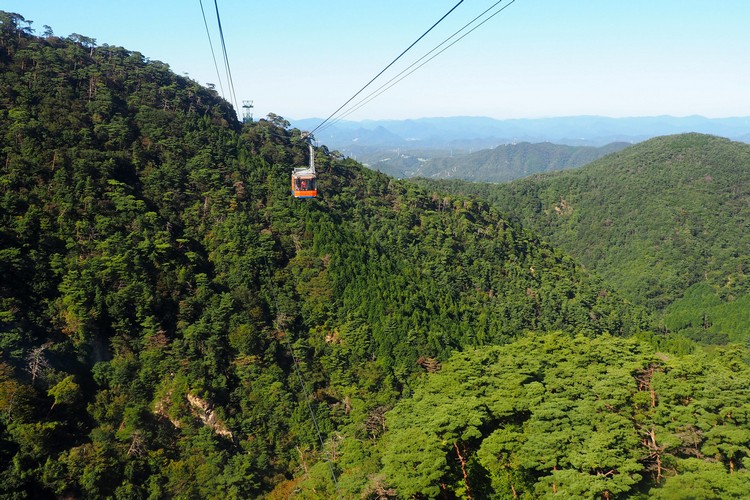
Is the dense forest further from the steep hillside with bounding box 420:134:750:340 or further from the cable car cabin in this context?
the steep hillside with bounding box 420:134:750:340

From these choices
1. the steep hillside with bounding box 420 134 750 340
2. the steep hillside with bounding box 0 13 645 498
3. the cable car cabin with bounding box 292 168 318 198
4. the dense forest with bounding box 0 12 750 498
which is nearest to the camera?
the dense forest with bounding box 0 12 750 498

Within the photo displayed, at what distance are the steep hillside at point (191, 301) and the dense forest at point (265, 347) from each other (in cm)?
15

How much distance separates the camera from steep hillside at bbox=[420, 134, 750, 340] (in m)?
81.0

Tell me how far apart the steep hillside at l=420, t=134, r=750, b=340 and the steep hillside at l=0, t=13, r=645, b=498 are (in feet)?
125

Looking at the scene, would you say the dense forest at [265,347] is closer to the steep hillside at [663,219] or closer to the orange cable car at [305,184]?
the orange cable car at [305,184]

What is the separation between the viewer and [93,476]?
823 inches

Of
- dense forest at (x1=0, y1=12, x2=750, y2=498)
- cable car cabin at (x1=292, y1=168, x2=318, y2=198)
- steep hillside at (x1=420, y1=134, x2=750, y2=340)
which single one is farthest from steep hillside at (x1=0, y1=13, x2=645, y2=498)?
steep hillside at (x1=420, y1=134, x2=750, y2=340)

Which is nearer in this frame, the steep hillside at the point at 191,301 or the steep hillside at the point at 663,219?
the steep hillside at the point at 191,301

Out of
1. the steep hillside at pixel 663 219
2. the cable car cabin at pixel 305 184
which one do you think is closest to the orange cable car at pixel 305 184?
the cable car cabin at pixel 305 184

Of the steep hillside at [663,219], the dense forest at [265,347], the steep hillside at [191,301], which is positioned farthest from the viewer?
the steep hillside at [663,219]

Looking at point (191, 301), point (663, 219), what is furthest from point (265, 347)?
point (663, 219)

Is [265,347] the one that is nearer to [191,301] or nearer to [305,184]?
[191,301]

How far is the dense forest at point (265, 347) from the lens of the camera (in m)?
17.8

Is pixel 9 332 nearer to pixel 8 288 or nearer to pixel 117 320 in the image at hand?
pixel 8 288
